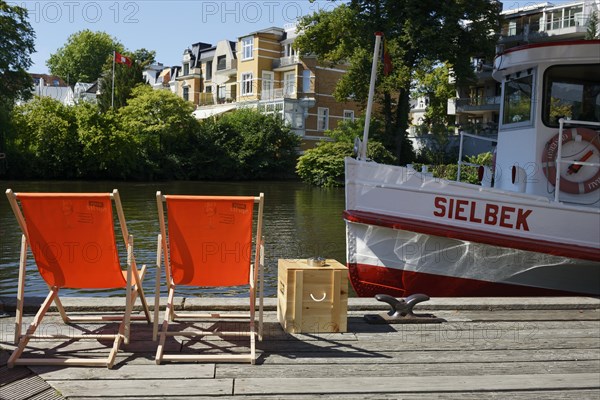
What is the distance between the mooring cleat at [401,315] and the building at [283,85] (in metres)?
45.3

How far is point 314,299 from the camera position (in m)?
4.81

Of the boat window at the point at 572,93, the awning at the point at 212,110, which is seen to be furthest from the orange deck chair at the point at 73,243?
the awning at the point at 212,110

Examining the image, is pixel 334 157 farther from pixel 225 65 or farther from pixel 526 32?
pixel 225 65

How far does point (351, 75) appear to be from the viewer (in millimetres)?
34219

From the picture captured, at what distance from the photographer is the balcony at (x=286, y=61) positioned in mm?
50688

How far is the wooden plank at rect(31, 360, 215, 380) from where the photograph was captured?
3.73 meters

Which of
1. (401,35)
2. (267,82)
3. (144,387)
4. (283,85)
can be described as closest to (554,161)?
(144,387)

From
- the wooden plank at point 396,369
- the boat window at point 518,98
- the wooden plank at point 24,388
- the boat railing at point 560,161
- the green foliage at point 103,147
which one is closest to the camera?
the wooden plank at point 24,388

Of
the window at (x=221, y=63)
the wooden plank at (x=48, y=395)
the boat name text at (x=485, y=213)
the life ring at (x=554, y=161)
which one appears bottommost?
the wooden plank at (x=48, y=395)

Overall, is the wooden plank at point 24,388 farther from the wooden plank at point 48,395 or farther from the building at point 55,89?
the building at point 55,89

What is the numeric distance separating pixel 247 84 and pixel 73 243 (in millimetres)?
A: 51558

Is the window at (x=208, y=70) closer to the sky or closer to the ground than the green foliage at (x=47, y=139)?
closer to the sky

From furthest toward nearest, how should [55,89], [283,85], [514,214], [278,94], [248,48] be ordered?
[55,89]
[248,48]
[283,85]
[278,94]
[514,214]

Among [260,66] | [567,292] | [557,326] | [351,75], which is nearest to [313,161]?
[351,75]
